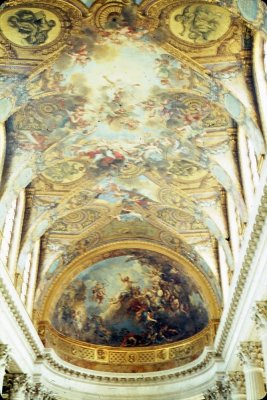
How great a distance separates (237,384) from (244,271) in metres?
5.79

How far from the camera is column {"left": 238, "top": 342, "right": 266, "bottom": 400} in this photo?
58.9 ft

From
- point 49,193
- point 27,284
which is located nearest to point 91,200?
point 49,193

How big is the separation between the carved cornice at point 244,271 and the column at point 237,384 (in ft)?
3.17

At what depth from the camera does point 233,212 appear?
1992cm

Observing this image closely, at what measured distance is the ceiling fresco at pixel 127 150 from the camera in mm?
14445

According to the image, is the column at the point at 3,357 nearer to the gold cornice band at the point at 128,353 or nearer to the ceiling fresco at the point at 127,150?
the ceiling fresco at the point at 127,150

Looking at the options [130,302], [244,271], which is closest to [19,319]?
[130,302]

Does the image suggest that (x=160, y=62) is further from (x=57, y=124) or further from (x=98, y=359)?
(x=98, y=359)

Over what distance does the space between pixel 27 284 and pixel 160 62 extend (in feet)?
34.2

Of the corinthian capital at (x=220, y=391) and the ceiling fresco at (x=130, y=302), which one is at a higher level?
the ceiling fresco at (x=130, y=302)

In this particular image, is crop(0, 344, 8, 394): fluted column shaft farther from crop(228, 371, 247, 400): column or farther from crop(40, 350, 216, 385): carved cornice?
crop(228, 371, 247, 400): column

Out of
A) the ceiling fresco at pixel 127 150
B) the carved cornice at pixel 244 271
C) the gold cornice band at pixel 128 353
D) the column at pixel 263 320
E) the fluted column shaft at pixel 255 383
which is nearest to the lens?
the carved cornice at pixel 244 271

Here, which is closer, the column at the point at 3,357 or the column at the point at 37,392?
the column at the point at 3,357

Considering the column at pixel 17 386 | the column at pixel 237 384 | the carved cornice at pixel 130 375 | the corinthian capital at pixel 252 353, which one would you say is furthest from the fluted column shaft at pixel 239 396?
the column at pixel 17 386
